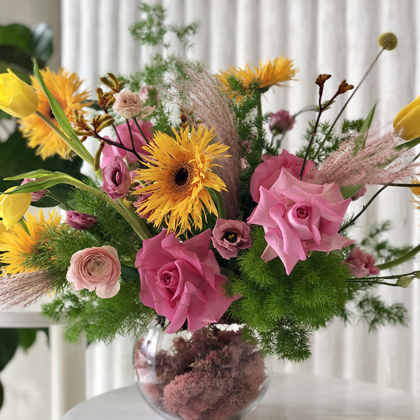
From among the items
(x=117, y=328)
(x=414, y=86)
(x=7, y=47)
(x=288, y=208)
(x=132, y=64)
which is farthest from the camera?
(x=132, y=64)

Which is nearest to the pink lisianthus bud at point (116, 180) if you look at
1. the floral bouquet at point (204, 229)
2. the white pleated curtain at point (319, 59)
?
the floral bouquet at point (204, 229)

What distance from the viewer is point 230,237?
45 centimetres

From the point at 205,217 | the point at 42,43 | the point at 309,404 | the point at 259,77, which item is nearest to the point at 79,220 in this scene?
the point at 205,217

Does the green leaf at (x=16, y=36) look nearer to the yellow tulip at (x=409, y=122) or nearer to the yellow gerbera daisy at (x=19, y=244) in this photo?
the yellow gerbera daisy at (x=19, y=244)

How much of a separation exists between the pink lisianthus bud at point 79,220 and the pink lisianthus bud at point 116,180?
0.21 feet

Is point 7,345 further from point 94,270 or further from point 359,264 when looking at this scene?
point 359,264

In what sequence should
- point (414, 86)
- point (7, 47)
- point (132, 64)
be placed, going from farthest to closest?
1. point (132, 64)
2. point (7, 47)
3. point (414, 86)

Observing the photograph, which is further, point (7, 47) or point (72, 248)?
point (7, 47)

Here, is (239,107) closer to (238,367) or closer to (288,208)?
(288,208)

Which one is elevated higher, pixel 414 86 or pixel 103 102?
pixel 414 86

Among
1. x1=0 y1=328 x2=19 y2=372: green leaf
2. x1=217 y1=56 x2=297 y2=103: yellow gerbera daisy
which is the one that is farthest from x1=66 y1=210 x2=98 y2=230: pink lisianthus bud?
x1=0 y1=328 x2=19 y2=372: green leaf

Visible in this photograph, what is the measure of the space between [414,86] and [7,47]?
1052 mm

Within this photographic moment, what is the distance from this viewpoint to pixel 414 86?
1109mm

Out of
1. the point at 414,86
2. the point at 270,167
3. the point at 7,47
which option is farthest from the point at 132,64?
the point at 270,167
